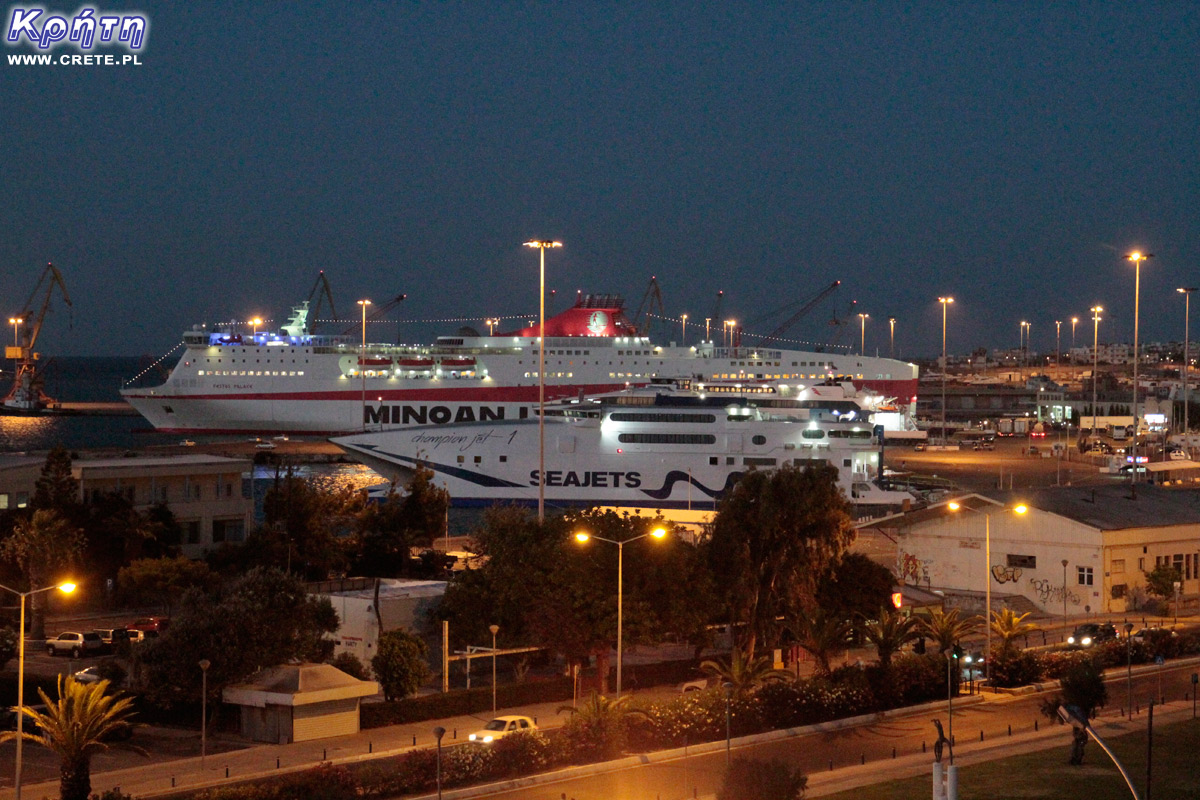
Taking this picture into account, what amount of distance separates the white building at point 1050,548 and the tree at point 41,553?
1596cm

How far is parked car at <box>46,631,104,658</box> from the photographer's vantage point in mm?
20562

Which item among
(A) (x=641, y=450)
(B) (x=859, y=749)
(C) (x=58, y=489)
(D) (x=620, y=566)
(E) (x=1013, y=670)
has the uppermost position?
(A) (x=641, y=450)

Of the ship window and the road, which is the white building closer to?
the road

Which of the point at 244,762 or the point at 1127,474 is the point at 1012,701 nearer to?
the point at 244,762

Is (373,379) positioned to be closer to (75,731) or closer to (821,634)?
(821,634)

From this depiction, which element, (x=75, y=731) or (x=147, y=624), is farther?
(x=147, y=624)

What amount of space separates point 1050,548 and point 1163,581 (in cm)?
208

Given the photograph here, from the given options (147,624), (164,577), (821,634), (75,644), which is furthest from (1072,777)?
(164,577)

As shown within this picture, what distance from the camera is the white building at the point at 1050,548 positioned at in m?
25.4

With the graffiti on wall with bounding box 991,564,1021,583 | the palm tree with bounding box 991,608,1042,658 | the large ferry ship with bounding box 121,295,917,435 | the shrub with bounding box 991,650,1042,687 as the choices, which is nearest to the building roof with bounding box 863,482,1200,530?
the graffiti on wall with bounding box 991,564,1021,583

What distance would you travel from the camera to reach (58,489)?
1045 inches

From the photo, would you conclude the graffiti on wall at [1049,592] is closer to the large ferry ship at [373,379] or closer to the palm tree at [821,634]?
the palm tree at [821,634]

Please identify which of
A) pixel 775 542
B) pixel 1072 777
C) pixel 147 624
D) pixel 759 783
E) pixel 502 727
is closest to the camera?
pixel 759 783

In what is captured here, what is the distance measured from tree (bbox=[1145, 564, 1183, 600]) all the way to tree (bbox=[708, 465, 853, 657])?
7619 millimetres
